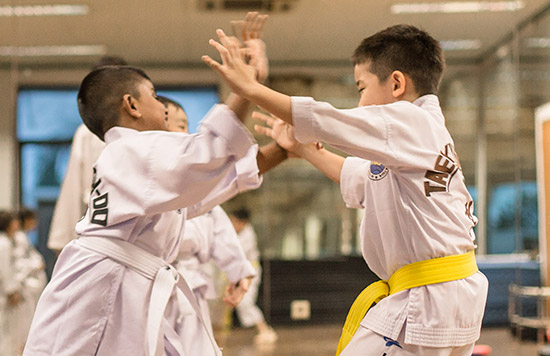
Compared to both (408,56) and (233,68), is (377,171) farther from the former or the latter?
(233,68)

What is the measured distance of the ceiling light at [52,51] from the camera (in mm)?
4273

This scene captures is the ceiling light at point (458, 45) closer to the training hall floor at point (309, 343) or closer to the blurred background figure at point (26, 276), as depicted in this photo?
the training hall floor at point (309, 343)

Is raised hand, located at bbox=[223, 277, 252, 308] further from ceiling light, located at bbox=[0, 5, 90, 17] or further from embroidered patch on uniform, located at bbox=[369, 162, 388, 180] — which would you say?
ceiling light, located at bbox=[0, 5, 90, 17]

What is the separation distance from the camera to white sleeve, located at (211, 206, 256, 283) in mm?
2412

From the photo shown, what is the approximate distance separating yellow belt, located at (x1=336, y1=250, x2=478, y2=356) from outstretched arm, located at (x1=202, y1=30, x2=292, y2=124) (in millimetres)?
499

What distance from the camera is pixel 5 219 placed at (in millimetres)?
4086

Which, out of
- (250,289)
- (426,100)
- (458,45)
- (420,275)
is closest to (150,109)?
(426,100)

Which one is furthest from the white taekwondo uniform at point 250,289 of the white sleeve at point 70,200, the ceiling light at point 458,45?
the white sleeve at point 70,200

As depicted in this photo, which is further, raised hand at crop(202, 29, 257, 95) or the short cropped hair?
the short cropped hair

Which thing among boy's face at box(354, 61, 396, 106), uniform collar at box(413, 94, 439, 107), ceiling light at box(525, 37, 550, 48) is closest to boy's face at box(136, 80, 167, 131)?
boy's face at box(354, 61, 396, 106)

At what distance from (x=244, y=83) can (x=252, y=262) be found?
15.8ft

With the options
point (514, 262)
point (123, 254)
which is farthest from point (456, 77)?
point (123, 254)

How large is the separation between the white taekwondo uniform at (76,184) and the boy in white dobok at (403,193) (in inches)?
58.5

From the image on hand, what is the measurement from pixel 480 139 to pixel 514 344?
6.44ft
